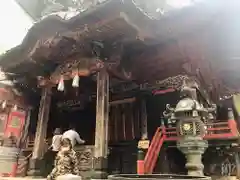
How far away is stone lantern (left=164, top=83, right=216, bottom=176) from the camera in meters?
4.46

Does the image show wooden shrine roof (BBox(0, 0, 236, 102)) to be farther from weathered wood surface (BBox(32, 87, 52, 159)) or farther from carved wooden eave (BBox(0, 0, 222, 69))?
weathered wood surface (BBox(32, 87, 52, 159))

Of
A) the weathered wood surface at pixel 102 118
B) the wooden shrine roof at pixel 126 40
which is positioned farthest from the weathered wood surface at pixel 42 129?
the weathered wood surface at pixel 102 118

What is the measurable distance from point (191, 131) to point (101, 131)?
2096mm

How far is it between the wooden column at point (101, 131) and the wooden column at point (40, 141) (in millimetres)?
2130

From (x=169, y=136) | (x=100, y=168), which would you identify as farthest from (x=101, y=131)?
(x=169, y=136)

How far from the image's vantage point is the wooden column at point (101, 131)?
5031mm

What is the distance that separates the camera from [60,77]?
663 centimetres

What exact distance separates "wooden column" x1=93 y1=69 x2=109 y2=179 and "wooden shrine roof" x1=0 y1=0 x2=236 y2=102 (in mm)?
705

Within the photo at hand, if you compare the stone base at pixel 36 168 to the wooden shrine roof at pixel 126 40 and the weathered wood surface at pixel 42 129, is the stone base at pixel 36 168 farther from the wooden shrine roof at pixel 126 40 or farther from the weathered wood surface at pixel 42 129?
the wooden shrine roof at pixel 126 40

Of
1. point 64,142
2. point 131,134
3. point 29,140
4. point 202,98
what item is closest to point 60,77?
point 64,142

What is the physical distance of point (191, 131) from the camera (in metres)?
4.58

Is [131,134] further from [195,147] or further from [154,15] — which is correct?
[154,15]

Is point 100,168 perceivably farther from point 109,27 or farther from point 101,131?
point 109,27

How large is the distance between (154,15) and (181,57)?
174 cm
